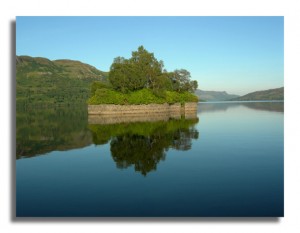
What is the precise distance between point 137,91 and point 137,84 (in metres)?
2.19

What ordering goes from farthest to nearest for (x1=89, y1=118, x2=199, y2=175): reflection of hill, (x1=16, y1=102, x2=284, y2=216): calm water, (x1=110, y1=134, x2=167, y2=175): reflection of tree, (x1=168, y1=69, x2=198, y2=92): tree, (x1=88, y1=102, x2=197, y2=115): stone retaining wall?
1. (x1=168, y1=69, x2=198, y2=92): tree
2. (x1=88, y1=102, x2=197, y2=115): stone retaining wall
3. (x1=89, y1=118, x2=199, y2=175): reflection of hill
4. (x1=110, y1=134, x2=167, y2=175): reflection of tree
5. (x1=16, y1=102, x2=284, y2=216): calm water

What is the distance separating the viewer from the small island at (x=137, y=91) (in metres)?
89.2

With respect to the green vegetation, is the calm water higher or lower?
lower

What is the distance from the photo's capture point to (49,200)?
1509 centimetres

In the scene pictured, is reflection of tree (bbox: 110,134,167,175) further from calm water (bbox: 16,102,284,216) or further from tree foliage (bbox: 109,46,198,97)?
tree foliage (bbox: 109,46,198,97)

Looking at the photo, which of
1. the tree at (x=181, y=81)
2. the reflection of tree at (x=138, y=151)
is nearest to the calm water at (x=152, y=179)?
the reflection of tree at (x=138, y=151)

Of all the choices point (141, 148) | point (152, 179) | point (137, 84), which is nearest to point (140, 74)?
point (137, 84)

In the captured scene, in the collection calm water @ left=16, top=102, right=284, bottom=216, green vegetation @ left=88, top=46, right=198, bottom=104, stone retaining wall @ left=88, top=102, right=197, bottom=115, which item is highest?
green vegetation @ left=88, top=46, right=198, bottom=104

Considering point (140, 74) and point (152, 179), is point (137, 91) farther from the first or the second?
point (152, 179)

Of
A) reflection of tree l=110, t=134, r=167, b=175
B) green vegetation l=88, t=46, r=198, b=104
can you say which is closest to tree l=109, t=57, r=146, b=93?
green vegetation l=88, t=46, r=198, b=104

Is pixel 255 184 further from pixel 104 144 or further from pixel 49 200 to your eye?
pixel 104 144

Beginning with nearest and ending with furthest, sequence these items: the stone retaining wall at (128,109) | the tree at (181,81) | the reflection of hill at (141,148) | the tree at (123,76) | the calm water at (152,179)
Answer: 1. the calm water at (152,179)
2. the reflection of hill at (141,148)
3. the stone retaining wall at (128,109)
4. the tree at (123,76)
5. the tree at (181,81)

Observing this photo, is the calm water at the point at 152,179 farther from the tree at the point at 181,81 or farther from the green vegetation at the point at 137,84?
the tree at the point at 181,81

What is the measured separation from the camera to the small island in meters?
89.2
